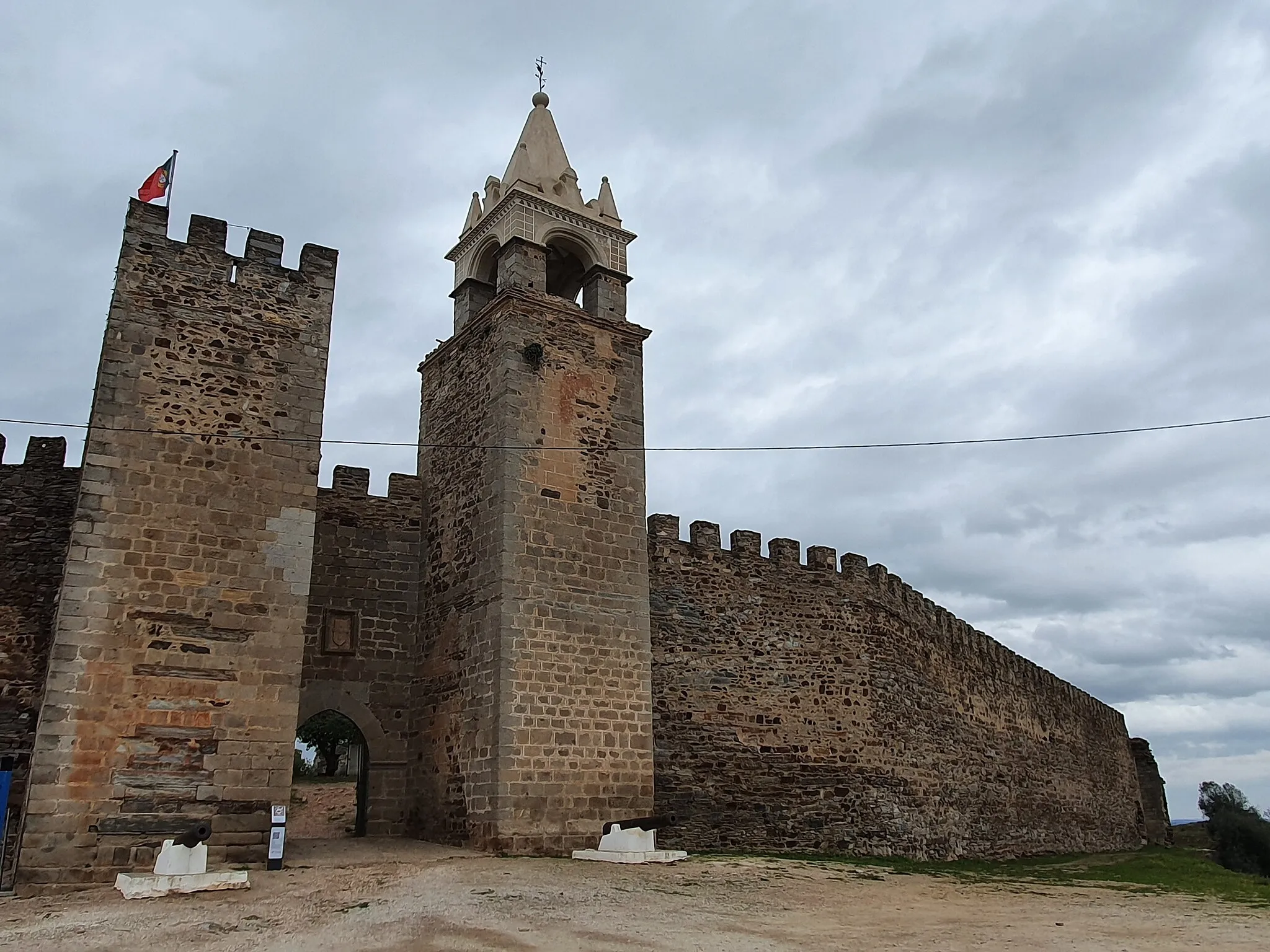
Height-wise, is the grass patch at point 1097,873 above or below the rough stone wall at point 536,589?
below

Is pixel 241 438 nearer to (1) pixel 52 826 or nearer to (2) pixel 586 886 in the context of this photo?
(1) pixel 52 826

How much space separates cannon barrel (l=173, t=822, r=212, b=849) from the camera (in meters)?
9.12

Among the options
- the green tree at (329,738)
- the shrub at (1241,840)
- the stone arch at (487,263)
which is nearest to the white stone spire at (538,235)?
the stone arch at (487,263)

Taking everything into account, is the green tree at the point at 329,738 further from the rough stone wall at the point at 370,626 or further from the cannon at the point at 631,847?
the cannon at the point at 631,847

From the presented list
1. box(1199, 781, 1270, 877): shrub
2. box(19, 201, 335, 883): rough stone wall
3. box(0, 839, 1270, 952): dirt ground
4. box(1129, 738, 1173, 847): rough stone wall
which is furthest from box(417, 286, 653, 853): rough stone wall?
box(1129, 738, 1173, 847): rough stone wall

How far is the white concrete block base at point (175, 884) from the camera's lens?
8.70 meters

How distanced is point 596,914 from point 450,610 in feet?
19.8

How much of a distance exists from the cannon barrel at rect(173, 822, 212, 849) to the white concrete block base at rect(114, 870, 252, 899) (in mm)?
324

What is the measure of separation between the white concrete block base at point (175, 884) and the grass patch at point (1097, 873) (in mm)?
5629

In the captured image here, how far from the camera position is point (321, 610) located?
13.5 metres

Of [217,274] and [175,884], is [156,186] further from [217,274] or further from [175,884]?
[175,884]

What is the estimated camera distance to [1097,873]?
14.7 metres

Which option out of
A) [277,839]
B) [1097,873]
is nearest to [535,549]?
[277,839]

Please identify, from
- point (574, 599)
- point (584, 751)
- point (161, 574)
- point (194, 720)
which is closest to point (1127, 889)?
point (584, 751)
